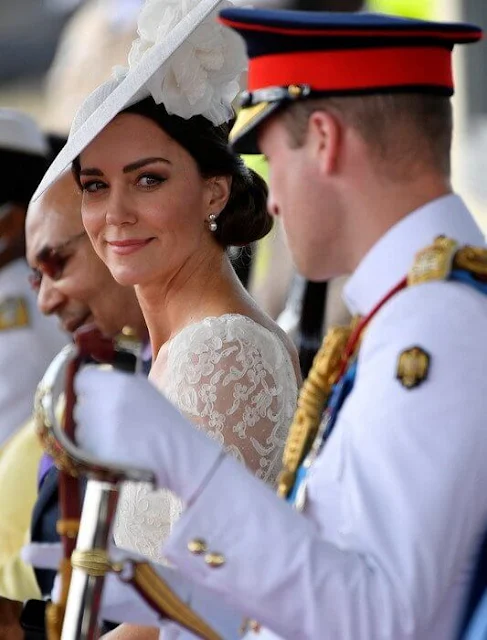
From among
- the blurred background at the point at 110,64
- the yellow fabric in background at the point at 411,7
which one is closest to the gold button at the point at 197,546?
the blurred background at the point at 110,64

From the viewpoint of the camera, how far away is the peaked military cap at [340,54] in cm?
179

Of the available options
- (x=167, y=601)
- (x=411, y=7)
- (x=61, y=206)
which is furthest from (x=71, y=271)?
(x=411, y=7)

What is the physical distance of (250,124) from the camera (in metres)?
1.86

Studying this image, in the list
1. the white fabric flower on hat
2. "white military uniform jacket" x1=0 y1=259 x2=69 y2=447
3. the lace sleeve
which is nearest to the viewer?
the lace sleeve

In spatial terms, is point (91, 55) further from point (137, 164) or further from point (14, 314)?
point (137, 164)

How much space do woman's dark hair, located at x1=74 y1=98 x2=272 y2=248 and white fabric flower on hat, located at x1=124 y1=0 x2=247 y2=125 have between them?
0.08 ft

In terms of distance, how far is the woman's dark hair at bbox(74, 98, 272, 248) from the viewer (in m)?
2.69

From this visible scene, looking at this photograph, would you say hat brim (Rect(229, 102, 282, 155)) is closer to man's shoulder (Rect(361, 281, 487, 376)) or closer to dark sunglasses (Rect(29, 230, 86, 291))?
man's shoulder (Rect(361, 281, 487, 376))

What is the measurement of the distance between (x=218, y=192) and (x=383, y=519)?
1.25 m

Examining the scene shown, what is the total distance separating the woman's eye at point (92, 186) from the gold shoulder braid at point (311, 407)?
94 centimetres

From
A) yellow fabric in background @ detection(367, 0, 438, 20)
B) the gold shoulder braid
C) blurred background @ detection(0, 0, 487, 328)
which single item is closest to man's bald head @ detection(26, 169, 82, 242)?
the gold shoulder braid

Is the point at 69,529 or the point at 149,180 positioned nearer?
the point at 69,529

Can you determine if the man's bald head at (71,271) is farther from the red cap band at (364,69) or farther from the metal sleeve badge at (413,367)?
the metal sleeve badge at (413,367)

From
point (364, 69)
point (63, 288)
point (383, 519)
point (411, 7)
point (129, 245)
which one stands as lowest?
point (383, 519)
